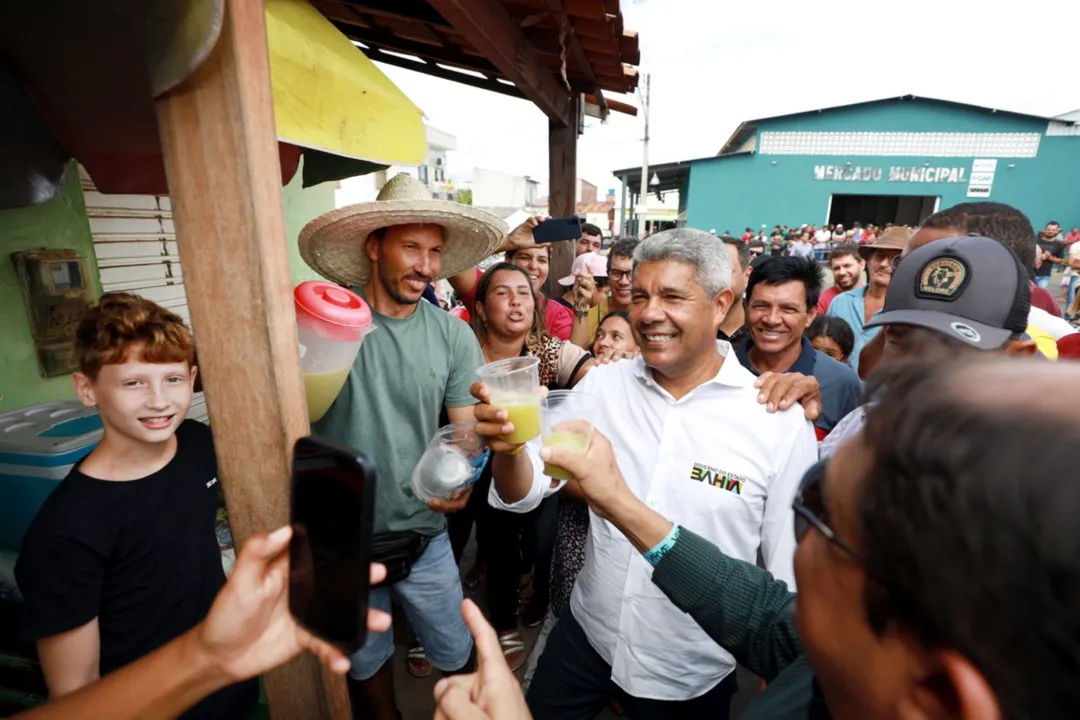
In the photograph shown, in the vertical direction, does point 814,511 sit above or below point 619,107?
below

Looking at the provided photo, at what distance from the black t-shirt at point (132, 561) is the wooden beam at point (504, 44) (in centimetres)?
264

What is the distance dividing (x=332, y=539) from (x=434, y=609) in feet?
5.71

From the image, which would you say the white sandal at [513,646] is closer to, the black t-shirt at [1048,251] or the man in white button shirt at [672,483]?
the man in white button shirt at [672,483]

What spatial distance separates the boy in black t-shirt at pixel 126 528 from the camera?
1.36 m

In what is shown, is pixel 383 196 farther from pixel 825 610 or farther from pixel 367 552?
pixel 825 610

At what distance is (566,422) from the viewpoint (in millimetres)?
1545

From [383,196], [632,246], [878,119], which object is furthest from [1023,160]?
[383,196]

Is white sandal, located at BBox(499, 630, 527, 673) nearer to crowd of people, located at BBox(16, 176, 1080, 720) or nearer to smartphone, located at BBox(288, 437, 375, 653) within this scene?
crowd of people, located at BBox(16, 176, 1080, 720)

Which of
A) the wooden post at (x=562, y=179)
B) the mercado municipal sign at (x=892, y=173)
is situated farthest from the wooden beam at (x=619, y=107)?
the mercado municipal sign at (x=892, y=173)

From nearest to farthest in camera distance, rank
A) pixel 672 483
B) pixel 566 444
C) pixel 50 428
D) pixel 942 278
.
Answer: pixel 566 444 → pixel 942 278 → pixel 672 483 → pixel 50 428

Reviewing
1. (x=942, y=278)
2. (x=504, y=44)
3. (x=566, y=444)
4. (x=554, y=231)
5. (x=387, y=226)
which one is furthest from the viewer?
(x=554, y=231)

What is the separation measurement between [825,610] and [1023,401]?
404 mm

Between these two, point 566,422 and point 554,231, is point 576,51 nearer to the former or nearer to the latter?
point 554,231

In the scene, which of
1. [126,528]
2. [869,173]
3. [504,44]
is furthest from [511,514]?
[869,173]
